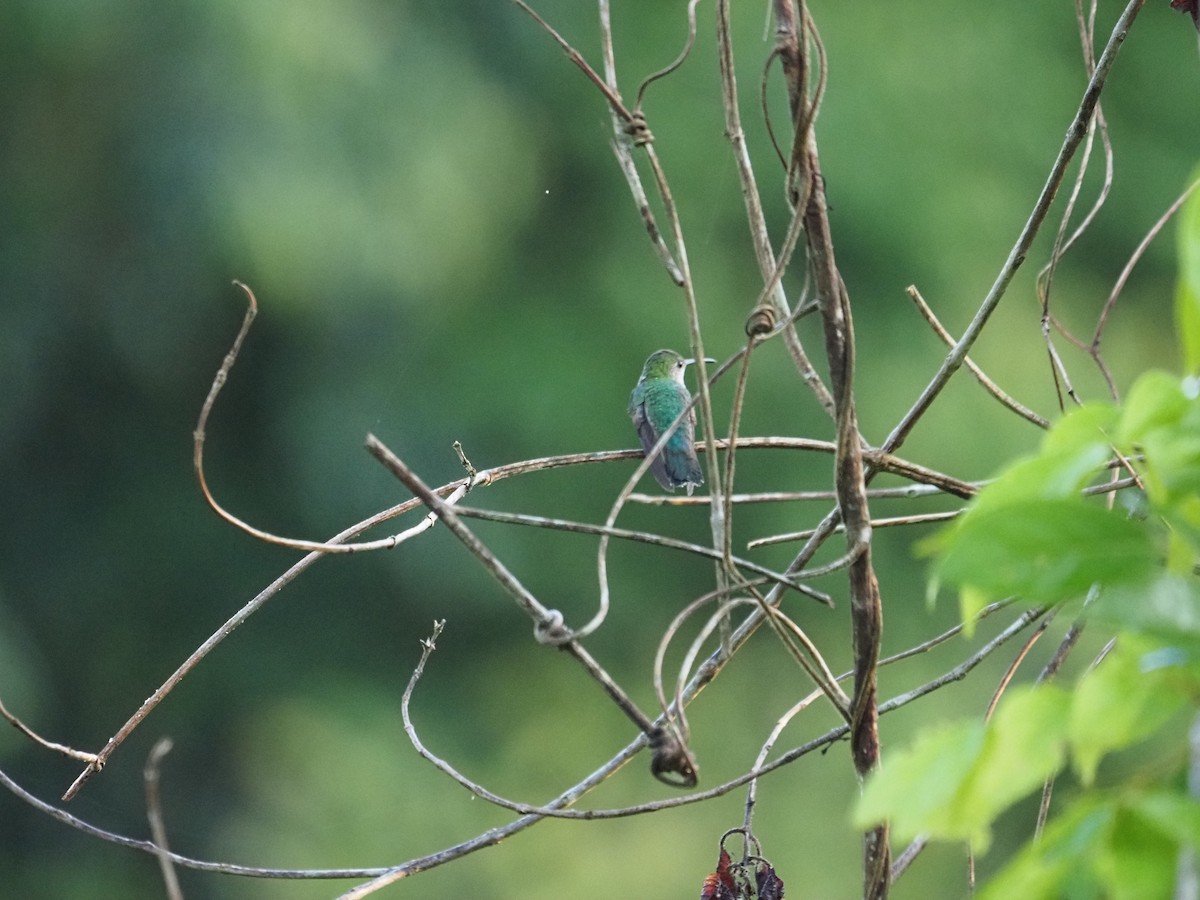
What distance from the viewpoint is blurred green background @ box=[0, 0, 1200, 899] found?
7.70 metres

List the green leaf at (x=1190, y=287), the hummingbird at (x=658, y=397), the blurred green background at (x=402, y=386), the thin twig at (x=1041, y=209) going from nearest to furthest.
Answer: the green leaf at (x=1190, y=287)
the thin twig at (x=1041, y=209)
the hummingbird at (x=658, y=397)
the blurred green background at (x=402, y=386)

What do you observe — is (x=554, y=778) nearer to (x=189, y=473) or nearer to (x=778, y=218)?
(x=189, y=473)

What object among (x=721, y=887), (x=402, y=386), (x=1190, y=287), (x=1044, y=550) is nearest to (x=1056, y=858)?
(x=1044, y=550)

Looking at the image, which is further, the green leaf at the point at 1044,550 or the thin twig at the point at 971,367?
the thin twig at the point at 971,367

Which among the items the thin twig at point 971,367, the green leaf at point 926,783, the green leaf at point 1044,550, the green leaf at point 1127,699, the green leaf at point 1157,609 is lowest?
the green leaf at point 926,783

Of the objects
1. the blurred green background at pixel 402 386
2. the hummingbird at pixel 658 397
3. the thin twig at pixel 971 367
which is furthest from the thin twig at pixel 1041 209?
the blurred green background at pixel 402 386

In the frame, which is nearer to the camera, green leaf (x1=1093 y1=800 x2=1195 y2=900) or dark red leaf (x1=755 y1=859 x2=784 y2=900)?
green leaf (x1=1093 y1=800 x2=1195 y2=900)

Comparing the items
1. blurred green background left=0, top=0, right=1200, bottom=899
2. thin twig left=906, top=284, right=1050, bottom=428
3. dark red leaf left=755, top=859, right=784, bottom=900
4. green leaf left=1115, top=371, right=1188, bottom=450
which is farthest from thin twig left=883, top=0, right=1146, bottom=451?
blurred green background left=0, top=0, right=1200, bottom=899

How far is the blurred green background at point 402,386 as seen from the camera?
7.70m

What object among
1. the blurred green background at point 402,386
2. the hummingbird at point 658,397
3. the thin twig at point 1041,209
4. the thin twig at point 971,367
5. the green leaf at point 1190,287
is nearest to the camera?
the green leaf at point 1190,287

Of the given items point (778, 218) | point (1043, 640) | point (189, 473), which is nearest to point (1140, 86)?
point (778, 218)

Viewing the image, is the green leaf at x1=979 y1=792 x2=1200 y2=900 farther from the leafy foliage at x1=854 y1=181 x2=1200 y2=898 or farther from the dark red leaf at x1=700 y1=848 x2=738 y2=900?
the dark red leaf at x1=700 y1=848 x2=738 y2=900

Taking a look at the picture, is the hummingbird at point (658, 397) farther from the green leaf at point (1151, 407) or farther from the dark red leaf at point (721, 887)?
the green leaf at point (1151, 407)

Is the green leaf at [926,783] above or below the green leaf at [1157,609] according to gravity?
below
